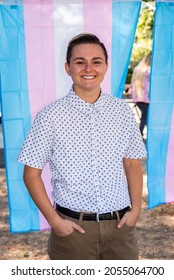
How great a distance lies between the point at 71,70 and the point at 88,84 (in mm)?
132

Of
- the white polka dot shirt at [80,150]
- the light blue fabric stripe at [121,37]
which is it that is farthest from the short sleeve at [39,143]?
the light blue fabric stripe at [121,37]

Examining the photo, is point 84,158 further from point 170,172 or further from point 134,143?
point 170,172

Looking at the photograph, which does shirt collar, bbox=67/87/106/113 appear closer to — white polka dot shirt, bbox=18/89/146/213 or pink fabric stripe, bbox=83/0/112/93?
white polka dot shirt, bbox=18/89/146/213

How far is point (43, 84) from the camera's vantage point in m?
3.24

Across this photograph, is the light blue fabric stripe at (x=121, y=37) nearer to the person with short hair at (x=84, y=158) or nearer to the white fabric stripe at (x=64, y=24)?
the white fabric stripe at (x=64, y=24)

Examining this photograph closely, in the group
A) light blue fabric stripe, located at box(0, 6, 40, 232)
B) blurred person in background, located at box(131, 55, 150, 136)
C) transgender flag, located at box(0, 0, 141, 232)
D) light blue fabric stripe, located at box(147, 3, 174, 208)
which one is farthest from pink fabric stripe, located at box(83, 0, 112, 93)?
blurred person in background, located at box(131, 55, 150, 136)

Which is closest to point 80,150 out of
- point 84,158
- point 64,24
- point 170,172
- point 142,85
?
point 84,158

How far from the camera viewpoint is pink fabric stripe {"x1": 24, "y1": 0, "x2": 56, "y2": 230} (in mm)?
3094

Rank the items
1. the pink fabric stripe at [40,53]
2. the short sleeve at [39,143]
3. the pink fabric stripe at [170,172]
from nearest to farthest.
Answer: the short sleeve at [39,143], the pink fabric stripe at [40,53], the pink fabric stripe at [170,172]

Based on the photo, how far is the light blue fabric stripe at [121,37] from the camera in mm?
3168

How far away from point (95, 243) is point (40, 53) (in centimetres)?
150

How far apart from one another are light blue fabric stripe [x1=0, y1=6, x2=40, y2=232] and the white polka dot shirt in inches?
39.4

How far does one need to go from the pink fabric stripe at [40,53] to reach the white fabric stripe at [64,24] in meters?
0.04

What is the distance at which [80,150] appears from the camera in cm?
225
